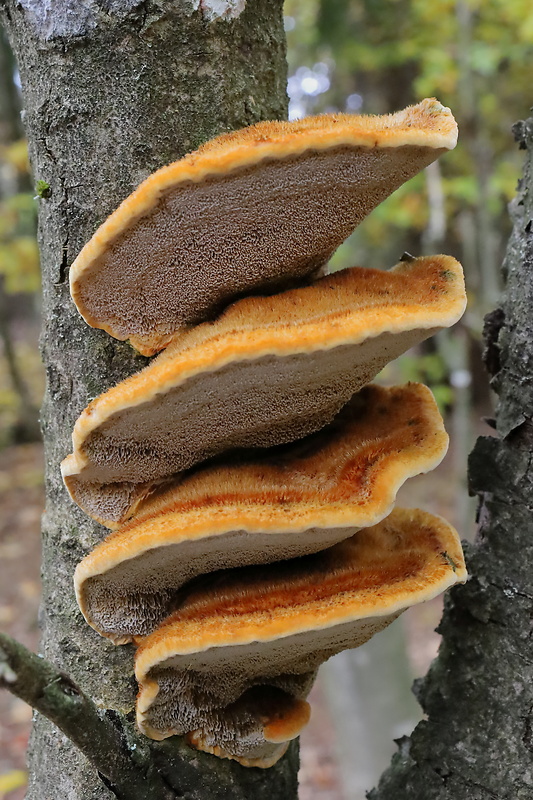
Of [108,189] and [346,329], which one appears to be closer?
[346,329]

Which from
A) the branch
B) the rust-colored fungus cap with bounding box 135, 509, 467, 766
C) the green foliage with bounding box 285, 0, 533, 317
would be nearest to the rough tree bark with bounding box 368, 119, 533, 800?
the rust-colored fungus cap with bounding box 135, 509, 467, 766

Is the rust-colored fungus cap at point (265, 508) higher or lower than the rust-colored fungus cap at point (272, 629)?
higher

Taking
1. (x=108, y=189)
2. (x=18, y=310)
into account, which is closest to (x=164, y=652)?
(x=108, y=189)

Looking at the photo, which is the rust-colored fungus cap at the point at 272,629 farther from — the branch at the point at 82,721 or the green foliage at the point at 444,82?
the green foliage at the point at 444,82

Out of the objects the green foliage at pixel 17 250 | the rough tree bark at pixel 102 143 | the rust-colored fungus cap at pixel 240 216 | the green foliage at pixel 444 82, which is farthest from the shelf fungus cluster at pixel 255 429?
A: the green foliage at pixel 17 250

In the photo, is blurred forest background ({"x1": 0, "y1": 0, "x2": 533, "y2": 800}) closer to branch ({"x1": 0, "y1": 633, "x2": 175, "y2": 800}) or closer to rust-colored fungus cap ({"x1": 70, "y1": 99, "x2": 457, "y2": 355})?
rust-colored fungus cap ({"x1": 70, "y1": 99, "x2": 457, "y2": 355})

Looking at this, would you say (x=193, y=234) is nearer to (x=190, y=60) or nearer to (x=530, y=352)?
(x=190, y=60)
